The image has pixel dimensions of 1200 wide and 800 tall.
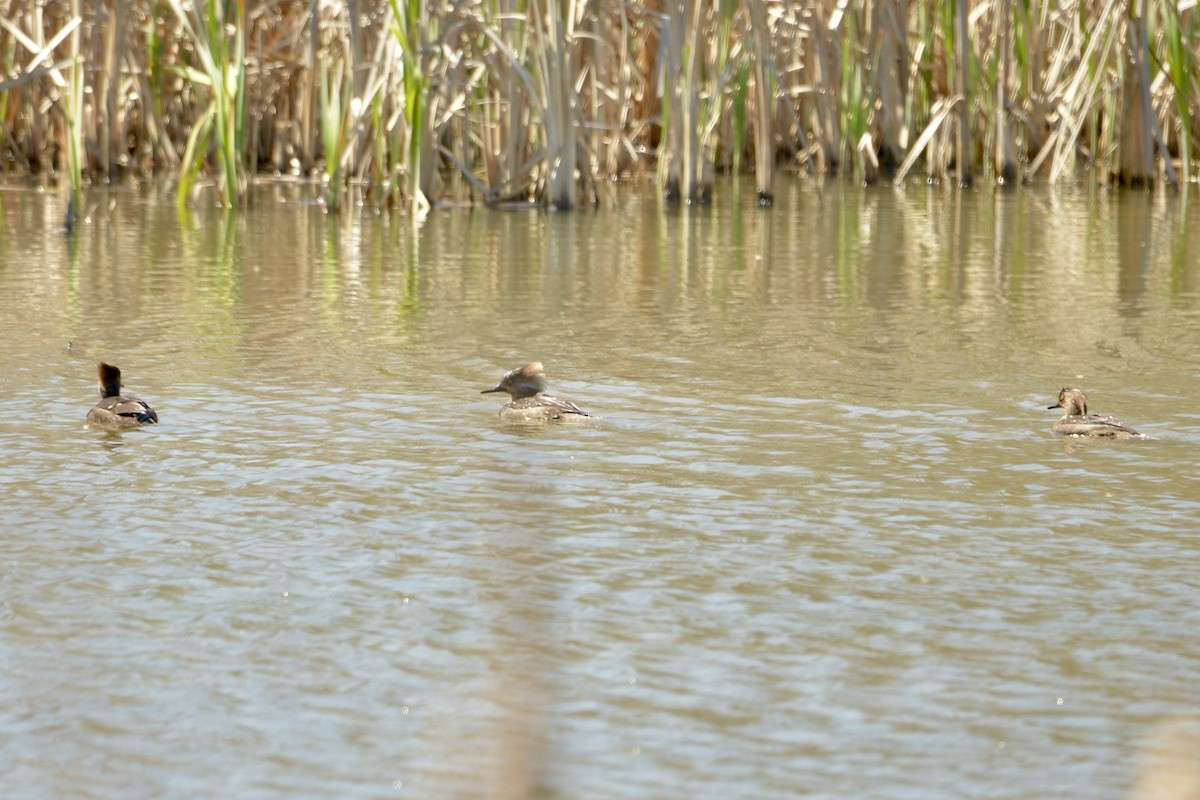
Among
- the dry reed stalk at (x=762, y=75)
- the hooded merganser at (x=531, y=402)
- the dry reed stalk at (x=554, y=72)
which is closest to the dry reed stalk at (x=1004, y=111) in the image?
the dry reed stalk at (x=762, y=75)

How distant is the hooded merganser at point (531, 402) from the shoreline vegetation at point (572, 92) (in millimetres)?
6363

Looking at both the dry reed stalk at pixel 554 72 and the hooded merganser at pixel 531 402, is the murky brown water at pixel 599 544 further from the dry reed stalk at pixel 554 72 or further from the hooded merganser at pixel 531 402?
the dry reed stalk at pixel 554 72

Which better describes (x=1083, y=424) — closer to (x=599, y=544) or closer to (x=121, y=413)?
(x=599, y=544)

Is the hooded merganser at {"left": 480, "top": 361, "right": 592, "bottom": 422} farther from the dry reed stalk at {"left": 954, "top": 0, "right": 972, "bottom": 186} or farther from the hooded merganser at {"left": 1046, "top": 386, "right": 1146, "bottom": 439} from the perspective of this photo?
the dry reed stalk at {"left": 954, "top": 0, "right": 972, "bottom": 186}

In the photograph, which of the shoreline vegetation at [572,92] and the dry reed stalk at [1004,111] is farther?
the dry reed stalk at [1004,111]

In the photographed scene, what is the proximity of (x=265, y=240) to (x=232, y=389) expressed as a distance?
5.48m

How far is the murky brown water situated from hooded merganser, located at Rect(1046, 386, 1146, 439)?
0.10m

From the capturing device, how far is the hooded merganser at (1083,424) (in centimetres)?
638

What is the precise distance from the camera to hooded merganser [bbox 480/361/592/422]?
671 centimetres

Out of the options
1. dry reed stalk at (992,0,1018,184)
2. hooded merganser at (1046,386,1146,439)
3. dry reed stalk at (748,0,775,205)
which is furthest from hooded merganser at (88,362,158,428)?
dry reed stalk at (992,0,1018,184)

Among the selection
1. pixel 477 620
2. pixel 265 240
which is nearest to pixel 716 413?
pixel 477 620

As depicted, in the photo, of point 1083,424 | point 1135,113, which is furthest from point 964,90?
point 1083,424

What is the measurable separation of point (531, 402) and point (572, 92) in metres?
7.12

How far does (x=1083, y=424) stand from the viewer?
6402 millimetres
